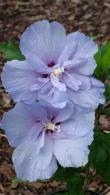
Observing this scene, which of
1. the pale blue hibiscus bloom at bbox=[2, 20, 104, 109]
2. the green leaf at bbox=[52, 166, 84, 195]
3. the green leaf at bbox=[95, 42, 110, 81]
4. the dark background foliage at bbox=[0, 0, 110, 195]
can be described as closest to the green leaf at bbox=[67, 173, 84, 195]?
the green leaf at bbox=[52, 166, 84, 195]

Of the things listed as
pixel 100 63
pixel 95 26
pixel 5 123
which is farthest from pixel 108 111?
pixel 95 26

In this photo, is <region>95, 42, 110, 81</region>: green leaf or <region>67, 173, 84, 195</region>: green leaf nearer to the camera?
<region>95, 42, 110, 81</region>: green leaf

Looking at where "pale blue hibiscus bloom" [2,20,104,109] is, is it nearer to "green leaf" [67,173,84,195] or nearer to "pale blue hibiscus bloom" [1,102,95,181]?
"pale blue hibiscus bloom" [1,102,95,181]

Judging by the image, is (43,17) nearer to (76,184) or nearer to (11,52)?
(76,184)

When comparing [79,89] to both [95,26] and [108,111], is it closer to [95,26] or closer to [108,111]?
[108,111]

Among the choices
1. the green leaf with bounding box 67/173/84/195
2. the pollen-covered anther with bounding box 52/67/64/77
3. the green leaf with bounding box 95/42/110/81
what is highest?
the pollen-covered anther with bounding box 52/67/64/77

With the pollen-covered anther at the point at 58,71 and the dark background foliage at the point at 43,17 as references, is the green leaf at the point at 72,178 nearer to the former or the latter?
the pollen-covered anther at the point at 58,71
